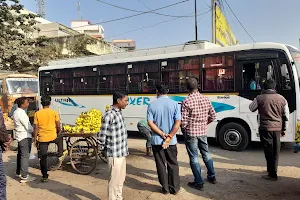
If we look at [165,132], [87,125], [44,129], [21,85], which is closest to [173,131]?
[165,132]

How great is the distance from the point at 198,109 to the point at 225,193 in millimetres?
1483

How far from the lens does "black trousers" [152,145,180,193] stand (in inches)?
177

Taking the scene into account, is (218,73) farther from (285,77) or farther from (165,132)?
(165,132)

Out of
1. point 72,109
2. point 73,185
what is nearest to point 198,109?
point 73,185

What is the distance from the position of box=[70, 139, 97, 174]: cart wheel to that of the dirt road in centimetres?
21

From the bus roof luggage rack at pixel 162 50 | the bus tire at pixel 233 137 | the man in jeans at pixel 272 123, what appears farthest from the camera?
the bus roof luggage rack at pixel 162 50

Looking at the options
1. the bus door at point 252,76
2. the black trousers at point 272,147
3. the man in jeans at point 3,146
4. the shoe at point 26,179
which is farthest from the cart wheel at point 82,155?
the bus door at point 252,76

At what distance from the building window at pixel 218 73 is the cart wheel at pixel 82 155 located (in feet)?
13.3

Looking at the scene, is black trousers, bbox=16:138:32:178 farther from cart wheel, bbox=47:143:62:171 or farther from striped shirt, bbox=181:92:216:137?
striped shirt, bbox=181:92:216:137

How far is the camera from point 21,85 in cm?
1332

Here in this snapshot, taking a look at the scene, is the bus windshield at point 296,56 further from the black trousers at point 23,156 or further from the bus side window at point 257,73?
the black trousers at point 23,156

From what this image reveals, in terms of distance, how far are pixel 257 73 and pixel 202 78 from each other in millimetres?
1656

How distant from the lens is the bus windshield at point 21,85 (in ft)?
41.8

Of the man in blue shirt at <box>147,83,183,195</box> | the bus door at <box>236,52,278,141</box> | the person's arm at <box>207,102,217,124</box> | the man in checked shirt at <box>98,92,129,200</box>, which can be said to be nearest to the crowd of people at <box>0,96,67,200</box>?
the man in checked shirt at <box>98,92,129,200</box>
